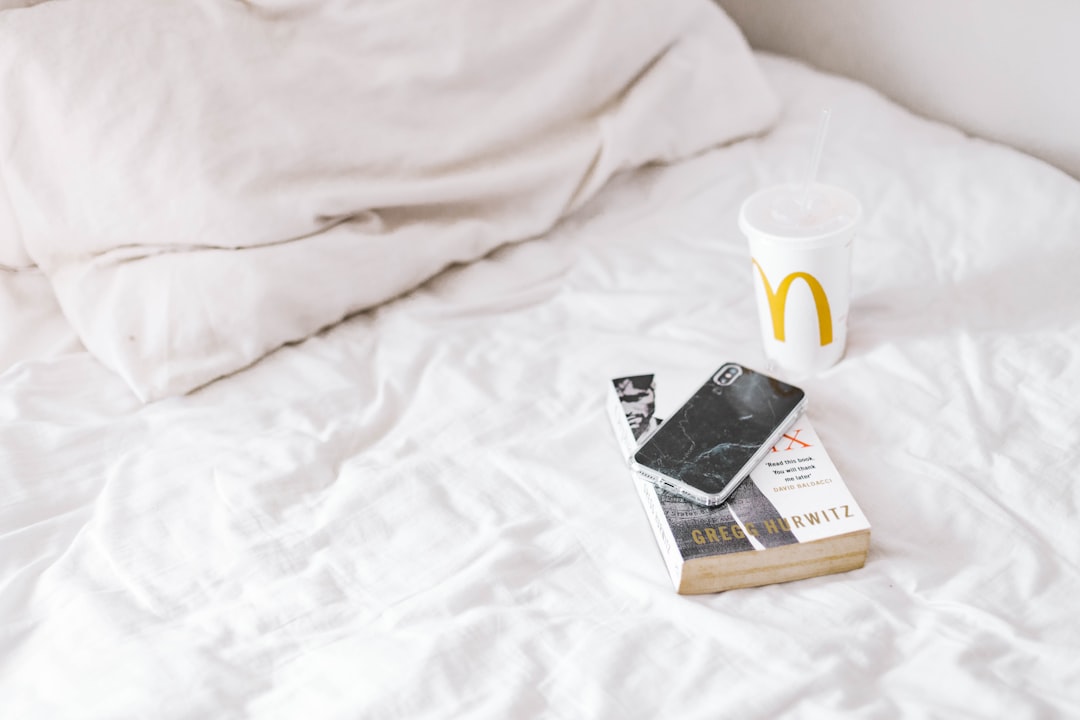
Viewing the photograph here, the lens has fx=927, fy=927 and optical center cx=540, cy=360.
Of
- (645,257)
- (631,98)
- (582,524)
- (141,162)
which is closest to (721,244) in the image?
(645,257)

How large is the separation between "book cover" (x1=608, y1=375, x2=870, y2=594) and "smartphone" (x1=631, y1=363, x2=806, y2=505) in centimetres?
1

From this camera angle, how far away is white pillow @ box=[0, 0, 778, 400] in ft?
2.75

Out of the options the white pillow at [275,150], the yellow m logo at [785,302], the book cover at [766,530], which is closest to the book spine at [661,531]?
the book cover at [766,530]

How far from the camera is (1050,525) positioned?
2.16 feet

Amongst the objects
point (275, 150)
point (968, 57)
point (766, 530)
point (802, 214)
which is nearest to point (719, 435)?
point (766, 530)

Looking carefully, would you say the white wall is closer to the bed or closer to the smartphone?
the bed

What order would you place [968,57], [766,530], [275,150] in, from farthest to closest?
[968,57]
[275,150]
[766,530]

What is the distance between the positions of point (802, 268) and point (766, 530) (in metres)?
0.24

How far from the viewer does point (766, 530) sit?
2.10 feet

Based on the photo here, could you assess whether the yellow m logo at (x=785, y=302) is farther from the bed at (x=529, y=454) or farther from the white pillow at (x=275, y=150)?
the white pillow at (x=275, y=150)

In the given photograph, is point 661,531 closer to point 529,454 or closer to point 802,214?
point 529,454

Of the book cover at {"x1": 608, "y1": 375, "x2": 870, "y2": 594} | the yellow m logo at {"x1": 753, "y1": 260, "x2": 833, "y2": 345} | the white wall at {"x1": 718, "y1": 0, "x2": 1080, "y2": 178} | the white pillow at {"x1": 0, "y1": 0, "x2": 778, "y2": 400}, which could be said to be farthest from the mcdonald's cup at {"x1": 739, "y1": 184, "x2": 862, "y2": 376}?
the white wall at {"x1": 718, "y1": 0, "x2": 1080, "y2": 178}

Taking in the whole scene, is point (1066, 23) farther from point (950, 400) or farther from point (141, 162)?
point (141, 162)

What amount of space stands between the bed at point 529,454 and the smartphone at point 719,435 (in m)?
0.04
